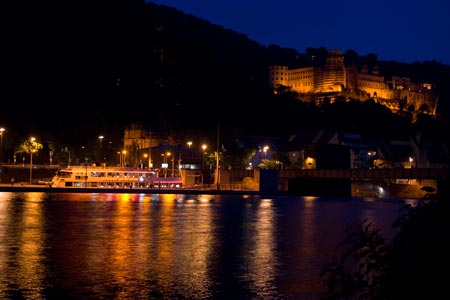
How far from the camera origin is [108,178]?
89000 millimetres

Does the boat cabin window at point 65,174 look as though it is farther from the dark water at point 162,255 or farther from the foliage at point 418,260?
the foliage at point 418,260

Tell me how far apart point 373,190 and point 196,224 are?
223 feet

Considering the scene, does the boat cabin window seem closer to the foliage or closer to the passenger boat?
the passenger boat

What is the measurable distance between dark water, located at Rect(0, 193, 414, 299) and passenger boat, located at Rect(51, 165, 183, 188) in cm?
4179

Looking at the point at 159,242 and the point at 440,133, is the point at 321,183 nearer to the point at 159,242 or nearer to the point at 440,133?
the point at 159,242

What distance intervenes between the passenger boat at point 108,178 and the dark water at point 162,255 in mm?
41787

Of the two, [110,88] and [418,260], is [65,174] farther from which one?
[418,260]

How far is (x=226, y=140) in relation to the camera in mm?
108375

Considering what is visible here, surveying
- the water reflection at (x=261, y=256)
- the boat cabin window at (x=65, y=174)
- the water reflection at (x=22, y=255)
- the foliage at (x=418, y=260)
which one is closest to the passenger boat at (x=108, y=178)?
the boat cabin window at (x=65, y=174)

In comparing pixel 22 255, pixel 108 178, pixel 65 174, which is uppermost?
pixel 65 174

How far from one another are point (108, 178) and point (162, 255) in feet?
216

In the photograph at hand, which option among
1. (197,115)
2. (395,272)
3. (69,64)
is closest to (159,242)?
(395,272)

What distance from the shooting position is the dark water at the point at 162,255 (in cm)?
1736

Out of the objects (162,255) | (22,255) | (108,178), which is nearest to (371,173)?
(108,178)
